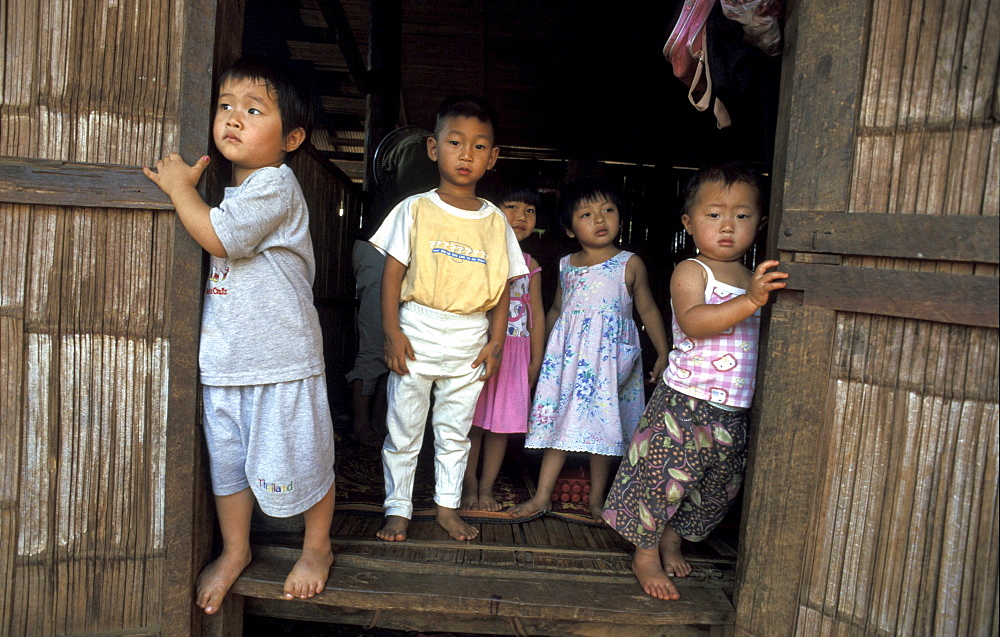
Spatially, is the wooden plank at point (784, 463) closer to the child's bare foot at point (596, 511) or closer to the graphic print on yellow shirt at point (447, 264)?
the child's bare foot at point (596, 511)

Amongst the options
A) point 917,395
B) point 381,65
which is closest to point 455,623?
point 917,395

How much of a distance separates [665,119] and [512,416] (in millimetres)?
5000

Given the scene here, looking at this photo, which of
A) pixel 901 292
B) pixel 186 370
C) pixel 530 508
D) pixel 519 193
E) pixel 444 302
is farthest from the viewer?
pixel 519 193

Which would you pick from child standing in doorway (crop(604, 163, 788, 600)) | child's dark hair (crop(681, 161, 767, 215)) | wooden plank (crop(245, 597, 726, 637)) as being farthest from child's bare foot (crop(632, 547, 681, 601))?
child's dark hair (crop(681, 161, 767, 215))

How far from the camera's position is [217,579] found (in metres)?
2.06

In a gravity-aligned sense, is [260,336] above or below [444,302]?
below

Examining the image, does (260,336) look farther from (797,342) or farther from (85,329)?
(797,342)

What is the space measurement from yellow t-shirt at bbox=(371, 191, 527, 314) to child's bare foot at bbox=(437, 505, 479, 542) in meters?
0.84

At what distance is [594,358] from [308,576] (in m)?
1.47

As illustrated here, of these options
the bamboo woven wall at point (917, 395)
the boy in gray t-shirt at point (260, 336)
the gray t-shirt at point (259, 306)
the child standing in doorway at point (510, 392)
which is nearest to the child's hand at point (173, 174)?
the boy in gray t-shirt at point (260, 336)

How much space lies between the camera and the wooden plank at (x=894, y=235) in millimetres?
1582

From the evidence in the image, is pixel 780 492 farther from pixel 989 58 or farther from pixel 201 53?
pixel 201 53

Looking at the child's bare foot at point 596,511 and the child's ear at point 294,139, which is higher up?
the child's ear at point 294,139

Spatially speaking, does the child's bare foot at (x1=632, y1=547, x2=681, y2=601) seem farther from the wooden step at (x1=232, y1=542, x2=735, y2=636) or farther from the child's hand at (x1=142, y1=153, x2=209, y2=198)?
the child's hand at (x1=142, y1=153, x2=209, y2=198)
